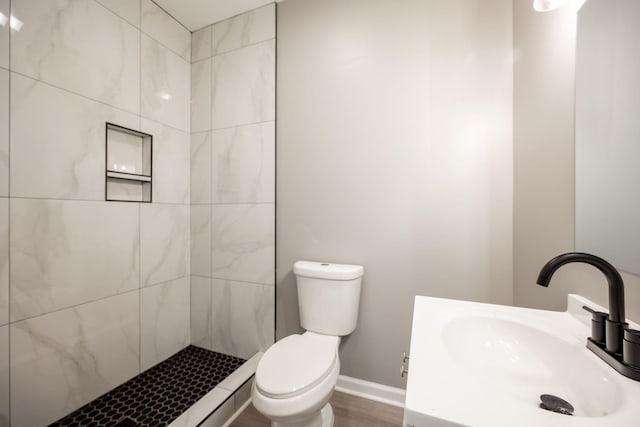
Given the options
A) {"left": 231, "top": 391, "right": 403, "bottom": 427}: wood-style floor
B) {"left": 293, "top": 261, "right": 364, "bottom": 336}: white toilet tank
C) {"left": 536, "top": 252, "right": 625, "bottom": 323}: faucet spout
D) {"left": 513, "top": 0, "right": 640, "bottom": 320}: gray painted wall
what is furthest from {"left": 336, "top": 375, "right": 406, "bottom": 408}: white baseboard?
{"left": 536, "top": 252, "right": 625, "bottom": 323}: faucet spout

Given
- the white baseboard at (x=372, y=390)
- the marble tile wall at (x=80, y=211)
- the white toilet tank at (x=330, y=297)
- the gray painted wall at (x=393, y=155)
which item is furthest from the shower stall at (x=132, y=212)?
the white baseboard at (x=372, y=390)

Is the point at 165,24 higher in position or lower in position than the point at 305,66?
higher

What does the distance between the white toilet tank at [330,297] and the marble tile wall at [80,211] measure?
3.38 ft

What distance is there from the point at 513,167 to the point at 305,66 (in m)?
1.32

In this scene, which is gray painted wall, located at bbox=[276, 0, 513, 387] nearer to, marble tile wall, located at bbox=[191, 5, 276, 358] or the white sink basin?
marble tile wall, located at bbox=[191, 5, 276, 358]

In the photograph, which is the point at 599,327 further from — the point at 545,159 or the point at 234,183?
the point at 234,183

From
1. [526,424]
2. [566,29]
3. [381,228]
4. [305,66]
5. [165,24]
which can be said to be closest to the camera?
[526,424]

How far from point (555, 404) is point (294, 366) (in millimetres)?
869

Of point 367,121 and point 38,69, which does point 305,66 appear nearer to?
point 367,121

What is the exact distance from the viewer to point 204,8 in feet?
5.59

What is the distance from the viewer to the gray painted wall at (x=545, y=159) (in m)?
0.86

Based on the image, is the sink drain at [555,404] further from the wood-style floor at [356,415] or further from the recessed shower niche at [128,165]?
the recessed shower niche at [128,165]

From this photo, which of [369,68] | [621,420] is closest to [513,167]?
[369,68]

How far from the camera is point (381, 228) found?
1458mm
